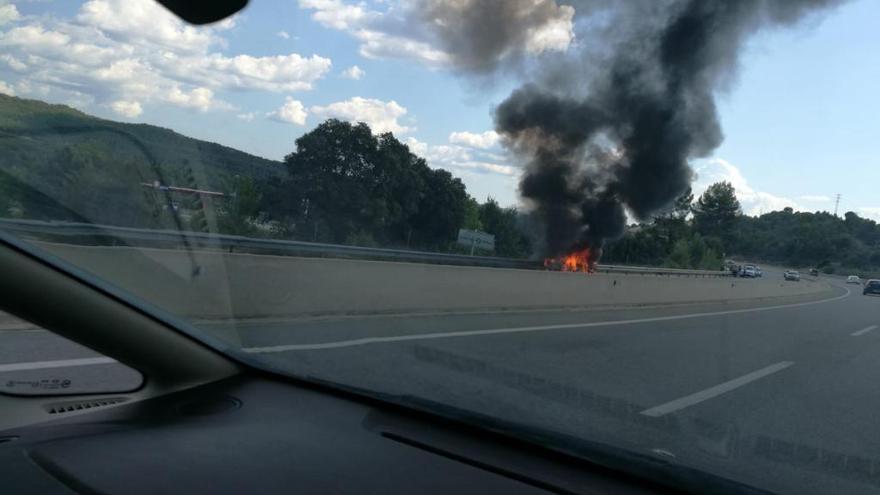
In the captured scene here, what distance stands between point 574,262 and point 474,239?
10.6 m

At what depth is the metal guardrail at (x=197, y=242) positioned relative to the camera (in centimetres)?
381

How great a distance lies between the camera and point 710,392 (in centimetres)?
796

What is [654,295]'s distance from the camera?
21.2m

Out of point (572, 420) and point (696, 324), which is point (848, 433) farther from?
point (696, 324)

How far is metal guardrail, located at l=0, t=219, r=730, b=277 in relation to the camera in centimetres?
381

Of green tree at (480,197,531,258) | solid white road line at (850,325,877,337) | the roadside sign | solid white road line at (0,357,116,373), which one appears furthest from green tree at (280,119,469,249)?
solid white road line at (850,325,877,337)

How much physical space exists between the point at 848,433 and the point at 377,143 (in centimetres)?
736

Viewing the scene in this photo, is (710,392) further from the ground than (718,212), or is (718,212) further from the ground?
(718,212)

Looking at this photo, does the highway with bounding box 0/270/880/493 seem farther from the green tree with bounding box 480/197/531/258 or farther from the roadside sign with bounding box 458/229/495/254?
the green tree with bounding box 480/197/531/258

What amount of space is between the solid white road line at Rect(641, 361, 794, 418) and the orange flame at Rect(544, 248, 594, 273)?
1532 centimetres

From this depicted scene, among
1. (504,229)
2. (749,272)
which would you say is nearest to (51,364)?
(504,229)

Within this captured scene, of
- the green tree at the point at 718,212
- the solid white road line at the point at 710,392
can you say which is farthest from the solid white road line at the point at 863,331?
the green tree at the point at 718,212

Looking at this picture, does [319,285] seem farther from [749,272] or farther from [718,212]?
[749,272]

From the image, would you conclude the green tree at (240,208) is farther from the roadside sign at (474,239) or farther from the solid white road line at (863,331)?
the solid white road line at (863,331)
